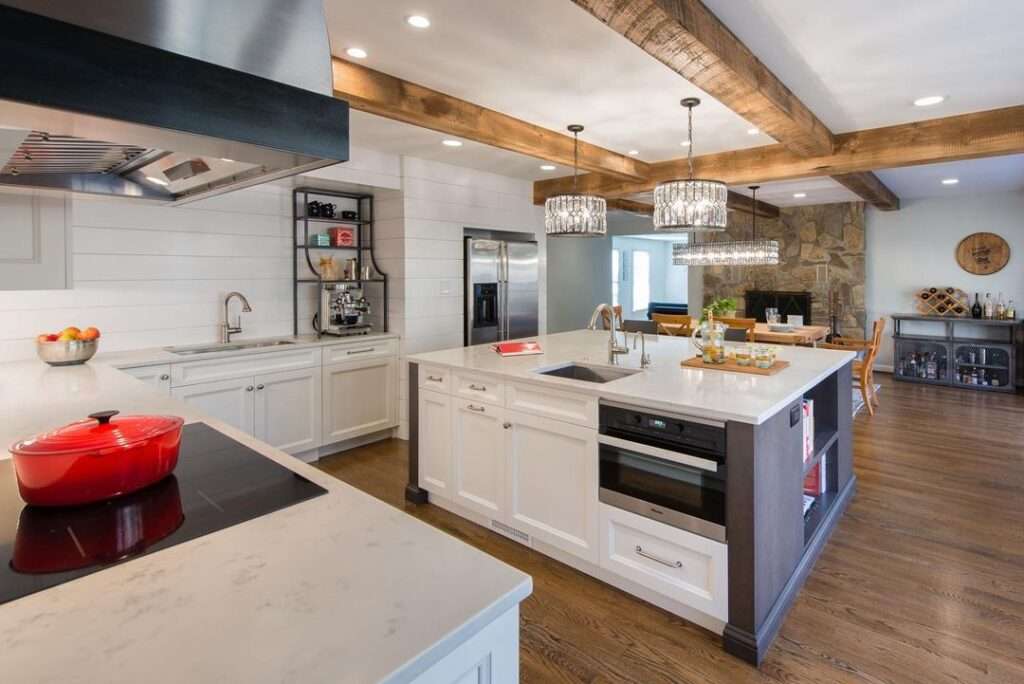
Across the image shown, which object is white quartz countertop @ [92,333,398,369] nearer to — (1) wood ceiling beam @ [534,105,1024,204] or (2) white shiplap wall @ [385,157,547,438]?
(2) white shiplap wall @ [385,157,547,438]

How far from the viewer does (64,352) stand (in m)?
2.79

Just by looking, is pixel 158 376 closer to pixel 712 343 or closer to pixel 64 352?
pixel 64 352

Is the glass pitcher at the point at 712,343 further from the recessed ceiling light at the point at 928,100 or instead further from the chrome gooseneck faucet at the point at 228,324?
the chrome gooseneck faucet at the point at 228,324

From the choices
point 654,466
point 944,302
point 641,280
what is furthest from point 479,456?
point 641,280

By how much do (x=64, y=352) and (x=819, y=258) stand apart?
27.8 feet

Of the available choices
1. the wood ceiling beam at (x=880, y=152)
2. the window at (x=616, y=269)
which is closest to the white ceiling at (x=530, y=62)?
the wood ceiling beam at (x=880, y=152)

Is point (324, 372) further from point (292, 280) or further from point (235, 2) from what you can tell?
point (235, 2)

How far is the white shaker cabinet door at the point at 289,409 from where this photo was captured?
145 inches

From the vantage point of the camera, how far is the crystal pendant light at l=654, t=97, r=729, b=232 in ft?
10.6

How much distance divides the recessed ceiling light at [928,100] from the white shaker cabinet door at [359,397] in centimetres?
395

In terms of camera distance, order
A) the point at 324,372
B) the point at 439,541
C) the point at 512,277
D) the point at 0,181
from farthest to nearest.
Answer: the point at 512,277, the point at 324,372, the point at 0,181, the point at 439,541

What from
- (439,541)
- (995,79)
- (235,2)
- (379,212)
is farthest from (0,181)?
(995,79)

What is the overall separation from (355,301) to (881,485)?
3.96 meters

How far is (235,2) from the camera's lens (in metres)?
0.98
